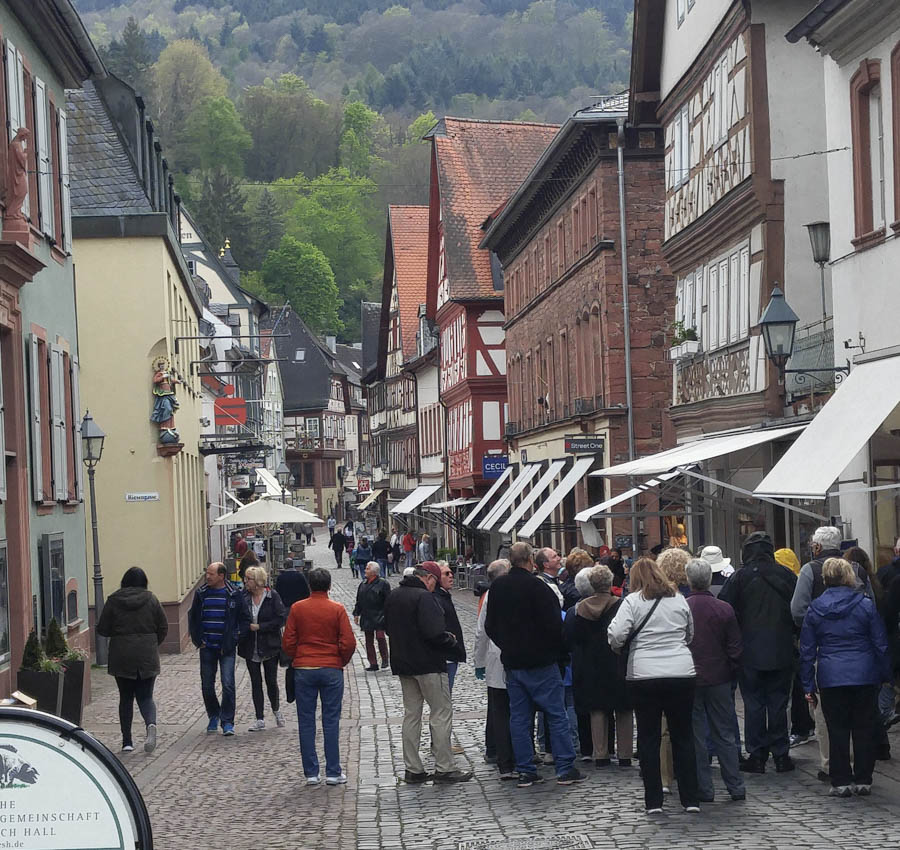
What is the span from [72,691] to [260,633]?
8.52ft

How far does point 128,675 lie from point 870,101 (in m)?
9.66

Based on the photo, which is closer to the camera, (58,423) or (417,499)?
(58,423)

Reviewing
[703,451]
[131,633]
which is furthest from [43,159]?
[703,451]

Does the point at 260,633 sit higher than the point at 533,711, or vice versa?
the point at 260,633

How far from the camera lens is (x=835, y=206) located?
18031 mm

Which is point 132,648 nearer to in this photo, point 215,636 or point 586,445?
point 215,636

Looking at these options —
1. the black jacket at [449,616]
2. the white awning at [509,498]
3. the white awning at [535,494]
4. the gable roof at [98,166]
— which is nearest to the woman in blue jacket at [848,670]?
the black jacket at [449,616]

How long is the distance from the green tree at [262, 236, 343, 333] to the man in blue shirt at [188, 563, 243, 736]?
10069 cm

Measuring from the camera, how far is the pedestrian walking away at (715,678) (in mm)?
10633

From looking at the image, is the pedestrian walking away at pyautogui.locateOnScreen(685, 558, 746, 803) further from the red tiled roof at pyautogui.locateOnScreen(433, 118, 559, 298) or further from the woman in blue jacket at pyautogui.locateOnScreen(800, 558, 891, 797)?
the red tiled roof at pyautogui.locateOnScreen(433, 118, 559, 298)

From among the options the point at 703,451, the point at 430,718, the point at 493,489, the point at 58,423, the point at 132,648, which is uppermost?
the point at 58,423

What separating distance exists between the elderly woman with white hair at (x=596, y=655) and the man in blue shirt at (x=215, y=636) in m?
4.91

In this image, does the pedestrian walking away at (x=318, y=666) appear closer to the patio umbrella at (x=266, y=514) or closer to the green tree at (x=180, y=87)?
the patio umbrella at (x=266, y=514)

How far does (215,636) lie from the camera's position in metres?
16.1
